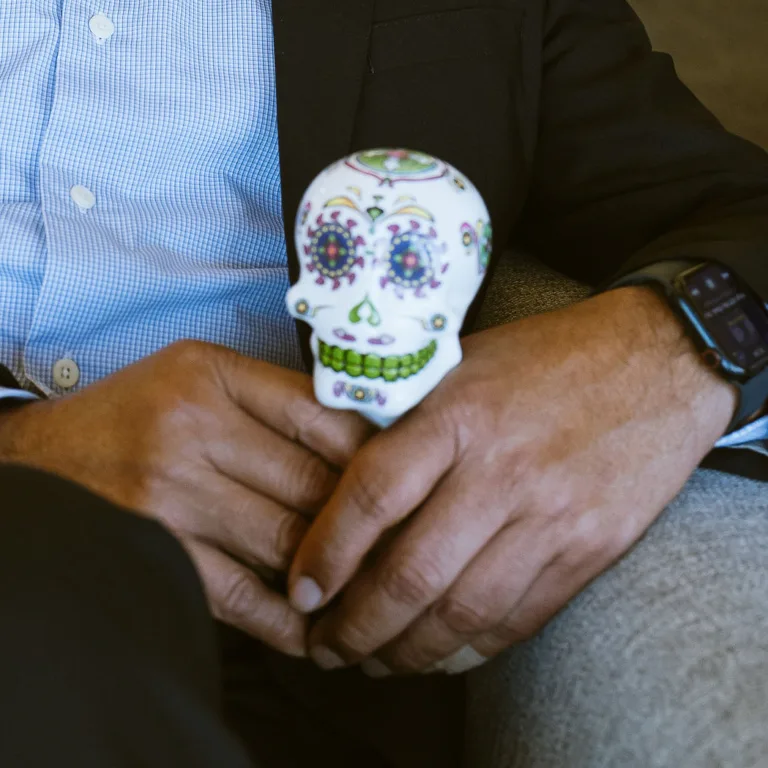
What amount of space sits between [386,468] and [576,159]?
49cm

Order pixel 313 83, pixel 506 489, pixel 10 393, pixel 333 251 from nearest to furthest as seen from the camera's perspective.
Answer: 1. pixel 333 251
2. pixel 506 489
3. pixel 10 393
4. pixel 313 83

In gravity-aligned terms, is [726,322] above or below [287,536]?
above

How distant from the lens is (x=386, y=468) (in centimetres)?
56

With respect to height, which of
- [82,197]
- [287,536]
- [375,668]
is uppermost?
[82,197]

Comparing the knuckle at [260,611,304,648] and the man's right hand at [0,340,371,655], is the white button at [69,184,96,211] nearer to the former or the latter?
the man's right hand at [0,340,371,655]

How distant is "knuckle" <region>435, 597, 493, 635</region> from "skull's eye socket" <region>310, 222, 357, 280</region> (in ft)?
0.84

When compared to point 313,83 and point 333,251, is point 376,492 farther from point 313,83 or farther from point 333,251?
point 313,83

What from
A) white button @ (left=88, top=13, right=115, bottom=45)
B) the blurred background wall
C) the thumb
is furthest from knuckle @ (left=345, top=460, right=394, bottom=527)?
the blurred background wall

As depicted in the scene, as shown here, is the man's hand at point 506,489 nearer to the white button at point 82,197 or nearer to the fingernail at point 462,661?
the fingernail at point 462,661

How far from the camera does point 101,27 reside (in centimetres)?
85

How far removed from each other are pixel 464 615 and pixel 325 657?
12cm

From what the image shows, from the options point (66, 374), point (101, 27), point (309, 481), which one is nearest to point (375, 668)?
point (309, 481)

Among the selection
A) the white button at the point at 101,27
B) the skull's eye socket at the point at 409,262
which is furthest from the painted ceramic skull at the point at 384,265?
the white button at the point at 101,27

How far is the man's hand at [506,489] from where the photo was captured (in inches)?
22.6
